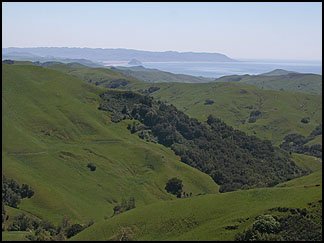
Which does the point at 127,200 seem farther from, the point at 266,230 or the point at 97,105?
the point at 97,105

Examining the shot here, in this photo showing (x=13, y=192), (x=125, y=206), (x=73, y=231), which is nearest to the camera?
(x=73, y=231)

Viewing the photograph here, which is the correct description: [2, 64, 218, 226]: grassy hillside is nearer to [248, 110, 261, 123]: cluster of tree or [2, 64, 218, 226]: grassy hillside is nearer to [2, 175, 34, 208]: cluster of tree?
[2, 175, 34, 208]: cluster of tree

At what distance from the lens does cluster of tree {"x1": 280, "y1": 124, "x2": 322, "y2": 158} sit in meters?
143

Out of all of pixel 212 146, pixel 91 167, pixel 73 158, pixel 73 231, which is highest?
pixel 73 158

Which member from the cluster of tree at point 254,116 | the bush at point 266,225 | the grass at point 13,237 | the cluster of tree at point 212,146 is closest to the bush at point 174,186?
the cluster of tree at point 212,146

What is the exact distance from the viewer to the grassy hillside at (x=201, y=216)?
3995 cm

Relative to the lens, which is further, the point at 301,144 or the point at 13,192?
the point at 301,144

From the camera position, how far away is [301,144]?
155 m

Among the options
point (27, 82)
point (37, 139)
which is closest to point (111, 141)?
point (37, 139)

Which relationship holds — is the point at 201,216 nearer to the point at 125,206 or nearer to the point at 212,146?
the point at 125,206

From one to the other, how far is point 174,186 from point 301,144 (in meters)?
83.2

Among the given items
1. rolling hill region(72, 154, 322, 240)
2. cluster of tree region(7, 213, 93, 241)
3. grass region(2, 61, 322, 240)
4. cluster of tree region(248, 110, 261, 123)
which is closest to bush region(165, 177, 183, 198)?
grass region(2, 61, 322, 240)

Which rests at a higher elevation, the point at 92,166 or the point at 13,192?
the point at 13,192

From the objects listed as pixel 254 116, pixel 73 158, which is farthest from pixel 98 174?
pixel 254 116
